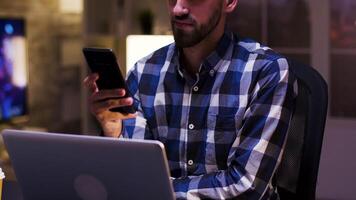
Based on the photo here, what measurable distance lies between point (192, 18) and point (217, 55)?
0.44 feet

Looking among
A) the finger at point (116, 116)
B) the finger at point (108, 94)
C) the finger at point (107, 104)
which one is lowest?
the finger at point (116, 116)

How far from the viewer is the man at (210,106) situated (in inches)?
43.8

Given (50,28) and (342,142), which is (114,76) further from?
(50,28)

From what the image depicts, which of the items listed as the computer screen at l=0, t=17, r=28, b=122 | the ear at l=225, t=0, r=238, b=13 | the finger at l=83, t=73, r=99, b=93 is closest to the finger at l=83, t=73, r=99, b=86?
the finger at l=83, t=73, r=99, b=93

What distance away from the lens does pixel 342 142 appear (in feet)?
9.86

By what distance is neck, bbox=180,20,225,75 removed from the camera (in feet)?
4.11

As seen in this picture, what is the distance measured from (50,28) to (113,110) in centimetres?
286

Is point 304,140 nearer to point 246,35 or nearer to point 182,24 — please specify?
point 182,24

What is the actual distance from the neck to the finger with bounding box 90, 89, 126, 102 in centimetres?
23

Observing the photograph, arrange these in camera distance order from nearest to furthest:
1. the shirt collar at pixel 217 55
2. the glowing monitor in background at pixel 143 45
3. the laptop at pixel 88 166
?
the laptop at pixel 88 166, the shirt collar at pixel 217 55, the glowing monitor in background at pixel 143 45

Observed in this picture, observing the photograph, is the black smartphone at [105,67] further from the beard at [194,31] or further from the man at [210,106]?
the beard at [194,31]

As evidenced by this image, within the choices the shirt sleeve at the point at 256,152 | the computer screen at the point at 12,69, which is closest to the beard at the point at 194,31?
the shirt sleeve at the point at 256,152

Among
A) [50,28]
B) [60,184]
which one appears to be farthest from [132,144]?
[50,28]

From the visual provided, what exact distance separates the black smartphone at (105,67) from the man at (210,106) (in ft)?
0.05
